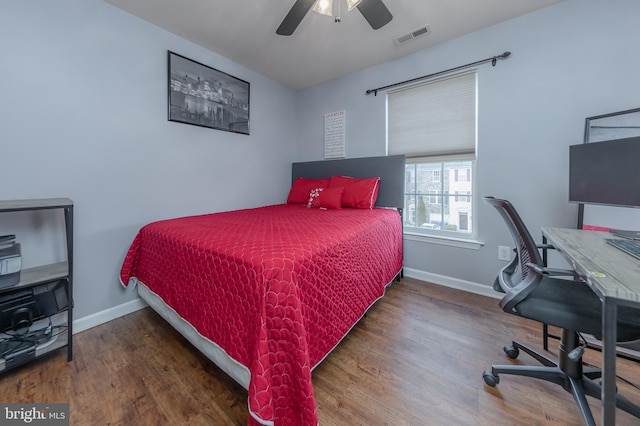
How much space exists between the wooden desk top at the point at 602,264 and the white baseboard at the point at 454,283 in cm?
107

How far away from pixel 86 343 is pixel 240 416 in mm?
1351

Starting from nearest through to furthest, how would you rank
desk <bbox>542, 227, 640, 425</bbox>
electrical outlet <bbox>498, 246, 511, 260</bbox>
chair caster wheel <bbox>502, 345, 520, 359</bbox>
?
desk <bbox>542, 227, 640, 425</bbox> → chair caster wheel <bbox>502, 345, 520, 359</bbox> → electrical outlet <bbox>498, 246, 511, 260</bbox>

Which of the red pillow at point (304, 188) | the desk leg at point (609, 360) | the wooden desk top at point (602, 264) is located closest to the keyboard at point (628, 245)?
the wooden desk top at point (602, 264)

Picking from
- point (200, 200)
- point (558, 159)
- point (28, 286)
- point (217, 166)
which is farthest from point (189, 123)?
point (558, 159)

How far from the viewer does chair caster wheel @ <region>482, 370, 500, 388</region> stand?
1.24m

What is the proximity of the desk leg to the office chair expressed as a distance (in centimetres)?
27

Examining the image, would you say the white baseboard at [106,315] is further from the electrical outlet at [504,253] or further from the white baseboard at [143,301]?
the electrical outlet at [504,253]

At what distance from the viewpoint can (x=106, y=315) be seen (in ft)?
6.24

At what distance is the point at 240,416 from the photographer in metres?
1.11

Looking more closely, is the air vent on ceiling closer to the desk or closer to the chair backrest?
the chair backrest

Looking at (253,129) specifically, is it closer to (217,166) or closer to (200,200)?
(217,166)

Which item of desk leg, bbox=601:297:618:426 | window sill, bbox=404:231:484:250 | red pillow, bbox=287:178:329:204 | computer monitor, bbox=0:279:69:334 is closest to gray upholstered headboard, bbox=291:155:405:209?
red pillow, bbox=287:178:329:204

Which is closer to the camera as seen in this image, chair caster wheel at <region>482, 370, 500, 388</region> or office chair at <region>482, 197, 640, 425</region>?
office chair at <region>482, 197, 640, 425</region>

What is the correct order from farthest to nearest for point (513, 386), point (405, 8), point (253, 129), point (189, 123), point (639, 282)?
point (253, 129)
point (189, 123)
point (405, 8)
point (513, 386)
point (639, 282)
